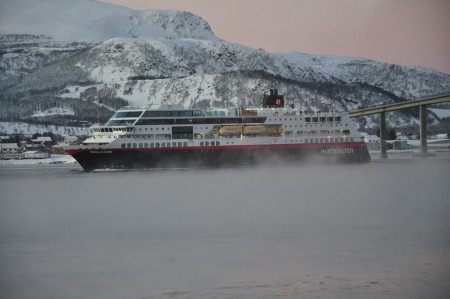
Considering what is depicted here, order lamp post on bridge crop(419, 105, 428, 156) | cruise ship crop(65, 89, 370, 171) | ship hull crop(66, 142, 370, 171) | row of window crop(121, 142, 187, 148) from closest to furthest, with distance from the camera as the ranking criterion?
ship hull crop(66, 142, 370, 171), cruise ship crop(65, 89, 370, 171), row of window crop(121, 142, 187, 148), lamp post on bridge crop(419, 105, 428, 156)

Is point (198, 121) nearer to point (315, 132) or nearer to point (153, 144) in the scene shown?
point (153, 144)

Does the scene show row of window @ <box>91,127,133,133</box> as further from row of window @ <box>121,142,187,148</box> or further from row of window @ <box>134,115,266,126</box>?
row of window @ <box>121,142,187,148</box>

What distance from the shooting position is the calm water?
54.1 ft

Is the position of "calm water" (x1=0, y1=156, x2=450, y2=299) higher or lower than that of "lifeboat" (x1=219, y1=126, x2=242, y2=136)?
lower

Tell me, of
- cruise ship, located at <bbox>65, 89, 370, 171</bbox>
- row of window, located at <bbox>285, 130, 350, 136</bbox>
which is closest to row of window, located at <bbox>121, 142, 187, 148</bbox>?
cruise ship, located at <bbox>65, 89, 370, 171</bbox>

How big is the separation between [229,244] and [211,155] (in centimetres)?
4988

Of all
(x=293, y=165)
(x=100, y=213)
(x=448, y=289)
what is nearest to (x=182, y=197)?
(x=100, y=213)

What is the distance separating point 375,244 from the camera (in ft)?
70.6

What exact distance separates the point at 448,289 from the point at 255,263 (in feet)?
16.8

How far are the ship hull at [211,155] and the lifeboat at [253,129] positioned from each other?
1.78 metres

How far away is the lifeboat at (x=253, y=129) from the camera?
74688 mm

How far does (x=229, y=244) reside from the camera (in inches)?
874

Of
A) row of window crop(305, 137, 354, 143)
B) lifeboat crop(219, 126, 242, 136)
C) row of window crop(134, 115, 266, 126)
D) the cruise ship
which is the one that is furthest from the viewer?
row of window crop(305, 137, 354, 143)

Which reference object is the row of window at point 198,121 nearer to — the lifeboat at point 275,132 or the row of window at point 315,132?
the lifeboat at point 275,132
